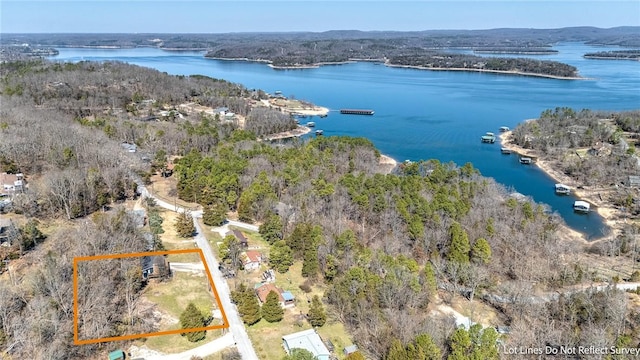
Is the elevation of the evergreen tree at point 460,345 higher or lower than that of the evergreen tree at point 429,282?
higher

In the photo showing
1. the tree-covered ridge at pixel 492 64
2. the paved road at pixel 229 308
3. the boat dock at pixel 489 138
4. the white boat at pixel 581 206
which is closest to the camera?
the paved road at pixel 229 308

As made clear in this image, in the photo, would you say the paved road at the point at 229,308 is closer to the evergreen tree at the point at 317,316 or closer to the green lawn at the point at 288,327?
the green lawn at the point at 288,327

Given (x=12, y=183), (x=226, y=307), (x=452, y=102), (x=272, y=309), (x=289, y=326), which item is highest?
(x=452, y=102)

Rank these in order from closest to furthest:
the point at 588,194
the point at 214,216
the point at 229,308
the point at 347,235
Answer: the point at 229,308, the point at 347,235, the point at 214,216, the point at 588,194

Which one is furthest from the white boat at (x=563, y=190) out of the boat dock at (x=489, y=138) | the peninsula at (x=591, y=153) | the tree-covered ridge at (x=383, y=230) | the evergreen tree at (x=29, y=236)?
the evergreen tree at (x=29, y=236)

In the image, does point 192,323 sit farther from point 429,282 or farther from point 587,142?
point 587,142

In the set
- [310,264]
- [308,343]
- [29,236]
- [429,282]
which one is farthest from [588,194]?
[29,236]

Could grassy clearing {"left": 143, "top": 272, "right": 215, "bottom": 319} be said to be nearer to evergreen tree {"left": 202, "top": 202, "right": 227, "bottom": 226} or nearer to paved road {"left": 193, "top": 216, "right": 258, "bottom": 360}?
paved road {"left": 193, "top": 216, "right": 258, "bottom": 360}
